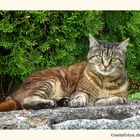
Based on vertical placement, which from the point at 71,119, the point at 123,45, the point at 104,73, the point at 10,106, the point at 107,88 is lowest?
the point at 71,119

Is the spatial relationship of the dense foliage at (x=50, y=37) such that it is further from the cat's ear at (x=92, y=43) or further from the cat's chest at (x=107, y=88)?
the cat's chest at (x=107, y=88)

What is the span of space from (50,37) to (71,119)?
3.84 ft

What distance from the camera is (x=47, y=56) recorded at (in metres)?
6.96

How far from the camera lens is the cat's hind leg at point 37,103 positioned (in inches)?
253

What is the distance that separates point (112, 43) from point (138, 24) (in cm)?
50

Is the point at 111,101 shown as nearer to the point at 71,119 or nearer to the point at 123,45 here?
the point at 71,119

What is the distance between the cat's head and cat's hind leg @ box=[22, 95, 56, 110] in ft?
2.41

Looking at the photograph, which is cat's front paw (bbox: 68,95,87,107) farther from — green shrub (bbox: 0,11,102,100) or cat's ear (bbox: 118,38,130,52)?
cat's ear (bbox: 118,38,130,52)

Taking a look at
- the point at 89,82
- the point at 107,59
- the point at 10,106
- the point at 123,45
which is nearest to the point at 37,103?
the point at 10,106

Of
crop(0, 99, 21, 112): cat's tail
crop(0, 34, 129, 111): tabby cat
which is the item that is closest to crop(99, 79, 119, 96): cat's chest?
crop(0, 34, 129, 111): tabby cat

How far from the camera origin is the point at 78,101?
6562 mm

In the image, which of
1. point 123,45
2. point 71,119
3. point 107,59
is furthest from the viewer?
point 123,45

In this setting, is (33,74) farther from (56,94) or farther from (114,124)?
(114,124)

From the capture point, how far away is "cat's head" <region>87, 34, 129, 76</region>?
675cm
